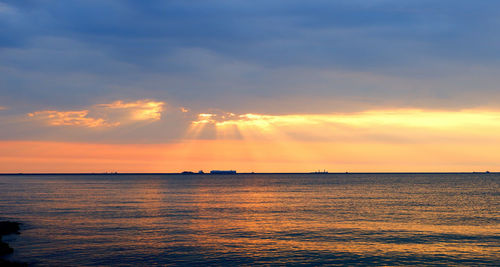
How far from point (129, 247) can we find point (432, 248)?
34.5 meters

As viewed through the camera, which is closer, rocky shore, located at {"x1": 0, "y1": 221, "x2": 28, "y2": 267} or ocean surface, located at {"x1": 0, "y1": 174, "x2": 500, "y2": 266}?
rocky shore, located at {"x1": 0, "y1": 221, "x2": 28, "y2": 267}

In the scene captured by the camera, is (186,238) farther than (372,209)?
No

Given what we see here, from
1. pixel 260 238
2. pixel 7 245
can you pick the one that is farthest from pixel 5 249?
pixel 260 238

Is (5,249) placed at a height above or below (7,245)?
below

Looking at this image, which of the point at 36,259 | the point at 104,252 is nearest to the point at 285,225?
the point at 104,252

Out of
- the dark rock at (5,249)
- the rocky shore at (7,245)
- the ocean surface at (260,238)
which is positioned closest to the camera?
the rocky shore at (7,245)

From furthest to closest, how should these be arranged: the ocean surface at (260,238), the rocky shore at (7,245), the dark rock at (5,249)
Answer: the dark rock at (5,249), the ocean surface at (260,238), the rocky shore at (7,245)

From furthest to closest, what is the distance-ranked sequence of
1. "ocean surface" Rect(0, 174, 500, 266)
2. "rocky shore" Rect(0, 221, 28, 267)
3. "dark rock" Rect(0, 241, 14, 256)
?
1. "dark rock" Rect(0, 241, 14, 256)
2. "ocean surface" Rect(0, 174, 500, 266)
3. "rocky shore" Rect(0, 221, 28, 267)

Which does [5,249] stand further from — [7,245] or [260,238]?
[260,238]

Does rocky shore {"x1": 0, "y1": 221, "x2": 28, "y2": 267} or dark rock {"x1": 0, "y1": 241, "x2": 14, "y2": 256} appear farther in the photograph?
dark rock {"x1": 0, "y1": 241, "x2": 14, "y2": 256}

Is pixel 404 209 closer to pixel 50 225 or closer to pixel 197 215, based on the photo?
pixel 197 215

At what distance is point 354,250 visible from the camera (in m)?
46.8

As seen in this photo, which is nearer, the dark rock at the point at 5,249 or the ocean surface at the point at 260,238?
the ocean surface at the point at 260,238

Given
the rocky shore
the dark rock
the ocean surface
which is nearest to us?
the rocky shore
